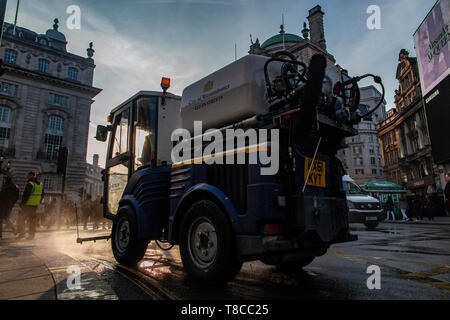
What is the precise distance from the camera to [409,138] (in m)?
41.2

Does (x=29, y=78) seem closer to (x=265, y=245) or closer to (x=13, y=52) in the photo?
(x=13, y=52)

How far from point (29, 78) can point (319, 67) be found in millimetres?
45982

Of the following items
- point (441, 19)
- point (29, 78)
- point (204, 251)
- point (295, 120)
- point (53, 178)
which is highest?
point (29, 78)

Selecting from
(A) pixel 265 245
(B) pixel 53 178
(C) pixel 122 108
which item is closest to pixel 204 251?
(A) pixel 265 245

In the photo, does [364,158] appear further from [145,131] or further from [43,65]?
[145,131]

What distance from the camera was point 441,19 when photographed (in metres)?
16.5

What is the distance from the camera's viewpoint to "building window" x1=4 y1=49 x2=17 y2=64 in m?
38.5

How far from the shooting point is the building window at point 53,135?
3872 cm

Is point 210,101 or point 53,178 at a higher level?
point 53,178

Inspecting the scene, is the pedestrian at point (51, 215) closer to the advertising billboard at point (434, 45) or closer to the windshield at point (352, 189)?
the windshield at point (352, 189)

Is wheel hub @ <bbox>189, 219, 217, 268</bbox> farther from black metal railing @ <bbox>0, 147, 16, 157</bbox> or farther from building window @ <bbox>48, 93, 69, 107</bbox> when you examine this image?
building window @ <bbox>48, 93, 69, 107</bbox>


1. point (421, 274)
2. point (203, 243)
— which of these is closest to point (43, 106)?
point (203, 243)

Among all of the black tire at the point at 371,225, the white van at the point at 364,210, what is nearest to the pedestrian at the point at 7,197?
the white van at the point at 364,210
